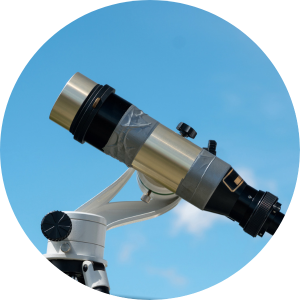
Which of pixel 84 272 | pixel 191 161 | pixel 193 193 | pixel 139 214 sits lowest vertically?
pixel 84 272

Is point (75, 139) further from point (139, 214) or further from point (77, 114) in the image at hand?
point (139, 214)

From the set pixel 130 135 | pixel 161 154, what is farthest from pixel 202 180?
pixel 130 135

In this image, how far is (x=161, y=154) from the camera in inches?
83.0

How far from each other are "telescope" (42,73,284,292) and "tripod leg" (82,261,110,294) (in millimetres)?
10

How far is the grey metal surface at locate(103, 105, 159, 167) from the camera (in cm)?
212

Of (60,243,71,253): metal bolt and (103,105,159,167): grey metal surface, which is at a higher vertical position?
(103,105,159,167): grey metal surface

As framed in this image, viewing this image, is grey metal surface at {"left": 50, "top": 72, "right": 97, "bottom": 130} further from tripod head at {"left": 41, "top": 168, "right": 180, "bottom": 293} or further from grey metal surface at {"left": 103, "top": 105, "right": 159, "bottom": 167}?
tripod head at {"left": 41, "top": 168, "right": 180, "bottom": 293}

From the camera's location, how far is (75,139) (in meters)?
2.20

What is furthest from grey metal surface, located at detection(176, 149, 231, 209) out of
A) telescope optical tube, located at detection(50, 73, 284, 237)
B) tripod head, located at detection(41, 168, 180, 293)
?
tripod head, located at detection(41, 168, 180, 293)

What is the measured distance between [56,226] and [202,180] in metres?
0.89

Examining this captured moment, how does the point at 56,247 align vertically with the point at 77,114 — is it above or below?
below

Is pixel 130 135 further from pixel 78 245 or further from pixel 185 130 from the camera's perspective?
pixel 78 245

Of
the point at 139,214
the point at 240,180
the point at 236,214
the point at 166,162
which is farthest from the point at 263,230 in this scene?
the point at 139,214

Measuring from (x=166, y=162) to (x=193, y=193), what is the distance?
248 mm
